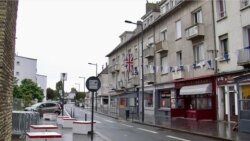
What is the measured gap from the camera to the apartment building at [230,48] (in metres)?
23.5

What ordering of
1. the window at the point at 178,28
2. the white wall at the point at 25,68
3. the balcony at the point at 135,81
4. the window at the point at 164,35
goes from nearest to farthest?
the window at the point at 178,28 < the window at the point at 164,35 < the balcony at the point at 135,81 < the white wall at the point at 25,68

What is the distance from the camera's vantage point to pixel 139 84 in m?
46.8

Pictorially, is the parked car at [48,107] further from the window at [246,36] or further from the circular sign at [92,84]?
the circular sign at [92,84]

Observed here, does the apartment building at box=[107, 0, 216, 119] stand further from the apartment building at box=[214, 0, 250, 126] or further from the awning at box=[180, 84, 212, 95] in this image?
the apartment building at box=[214, 0, 250, 126]

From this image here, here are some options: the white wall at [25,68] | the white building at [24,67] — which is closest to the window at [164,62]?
the white building at [24,67]

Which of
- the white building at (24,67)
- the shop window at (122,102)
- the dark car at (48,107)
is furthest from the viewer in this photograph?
the white building at (24,67)

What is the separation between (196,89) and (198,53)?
330 cm

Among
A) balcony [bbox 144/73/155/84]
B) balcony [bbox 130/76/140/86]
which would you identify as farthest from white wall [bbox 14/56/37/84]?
balcony [bbox 144/73/155/84]

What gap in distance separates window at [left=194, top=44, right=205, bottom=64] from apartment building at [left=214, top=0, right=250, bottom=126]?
2.52 meters

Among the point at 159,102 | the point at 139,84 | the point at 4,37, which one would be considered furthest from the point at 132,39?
the point at 4,37

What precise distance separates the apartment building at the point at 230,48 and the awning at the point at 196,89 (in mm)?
982

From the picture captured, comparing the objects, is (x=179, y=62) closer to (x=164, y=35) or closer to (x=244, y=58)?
(x=164, y=35)

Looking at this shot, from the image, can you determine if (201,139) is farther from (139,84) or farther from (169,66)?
(139,84)

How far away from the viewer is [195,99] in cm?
3041
